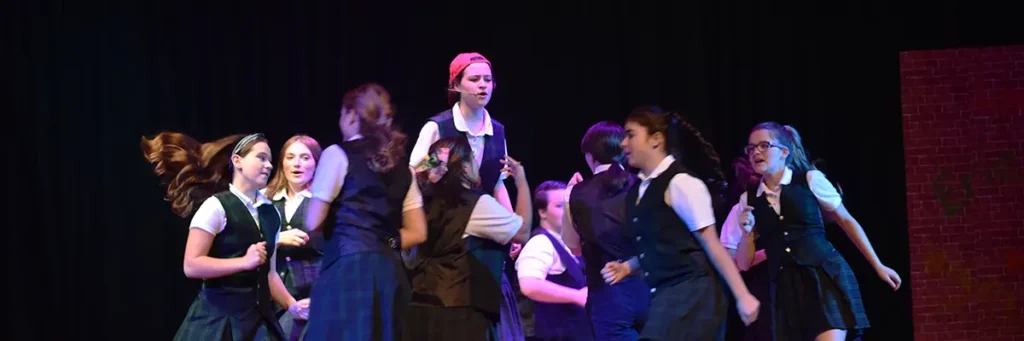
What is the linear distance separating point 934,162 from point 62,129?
512 cm

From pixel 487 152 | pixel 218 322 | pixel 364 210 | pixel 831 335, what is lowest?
pixel 831 335

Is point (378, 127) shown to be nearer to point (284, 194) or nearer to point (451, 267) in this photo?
point (451, 267)

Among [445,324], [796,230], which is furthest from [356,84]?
[796,230]

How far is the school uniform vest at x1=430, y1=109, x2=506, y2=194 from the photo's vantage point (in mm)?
4738

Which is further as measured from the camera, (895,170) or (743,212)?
(895,170)

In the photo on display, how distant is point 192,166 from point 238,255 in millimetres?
528

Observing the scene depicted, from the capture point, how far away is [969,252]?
6.77 metres

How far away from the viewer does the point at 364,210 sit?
416 centimetres

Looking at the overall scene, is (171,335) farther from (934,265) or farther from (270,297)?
(934,265)

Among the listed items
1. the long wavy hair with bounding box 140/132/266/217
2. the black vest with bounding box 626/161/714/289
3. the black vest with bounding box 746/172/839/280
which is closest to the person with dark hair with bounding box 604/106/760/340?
the black vest with bounding box 626/161/714/289

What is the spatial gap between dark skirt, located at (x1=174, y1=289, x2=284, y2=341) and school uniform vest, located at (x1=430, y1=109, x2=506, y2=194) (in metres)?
1.10

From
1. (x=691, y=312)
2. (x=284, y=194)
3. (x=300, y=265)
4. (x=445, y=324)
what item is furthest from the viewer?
(x=284, y=194)

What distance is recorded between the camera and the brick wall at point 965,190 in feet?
22.1

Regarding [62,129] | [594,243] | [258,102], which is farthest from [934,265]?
[62,129]
